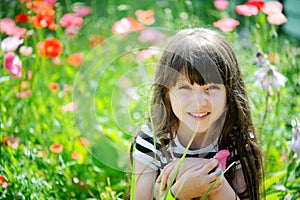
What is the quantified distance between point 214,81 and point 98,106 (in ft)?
3.57

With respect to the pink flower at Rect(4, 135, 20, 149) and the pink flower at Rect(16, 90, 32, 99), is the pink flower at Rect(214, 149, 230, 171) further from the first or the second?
the pink flower at Rect(16, 90, 32, 99)

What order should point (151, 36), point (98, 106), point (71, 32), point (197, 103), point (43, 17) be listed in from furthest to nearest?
point (71, 32), point (98, 106), point (43, 17), point (151, 36), point (197, 103)

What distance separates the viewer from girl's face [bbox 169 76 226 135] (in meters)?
1.64

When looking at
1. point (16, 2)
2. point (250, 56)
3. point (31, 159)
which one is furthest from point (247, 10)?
point (16, 2)

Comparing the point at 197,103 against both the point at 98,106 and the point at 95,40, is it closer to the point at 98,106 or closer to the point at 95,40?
the point at 98,106

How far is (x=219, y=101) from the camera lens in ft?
5.51

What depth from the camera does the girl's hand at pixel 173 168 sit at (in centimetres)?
167

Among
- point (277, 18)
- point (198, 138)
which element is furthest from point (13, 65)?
point (277, 18)

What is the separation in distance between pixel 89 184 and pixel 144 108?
21.6 inches

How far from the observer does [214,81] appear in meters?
1.65

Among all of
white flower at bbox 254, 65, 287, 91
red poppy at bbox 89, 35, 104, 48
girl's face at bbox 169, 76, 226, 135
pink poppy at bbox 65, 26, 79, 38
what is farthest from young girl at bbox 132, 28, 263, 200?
red poppy at bbox 89, 35, 104, 48

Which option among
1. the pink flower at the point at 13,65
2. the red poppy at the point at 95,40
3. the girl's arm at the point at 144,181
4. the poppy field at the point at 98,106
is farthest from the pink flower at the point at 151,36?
the red poppy at the point at 95,40

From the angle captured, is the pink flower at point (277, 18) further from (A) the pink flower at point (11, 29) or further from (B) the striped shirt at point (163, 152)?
(A) the pink flower at point (11, 29)

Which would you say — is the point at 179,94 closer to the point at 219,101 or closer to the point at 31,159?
the point at 219,101
